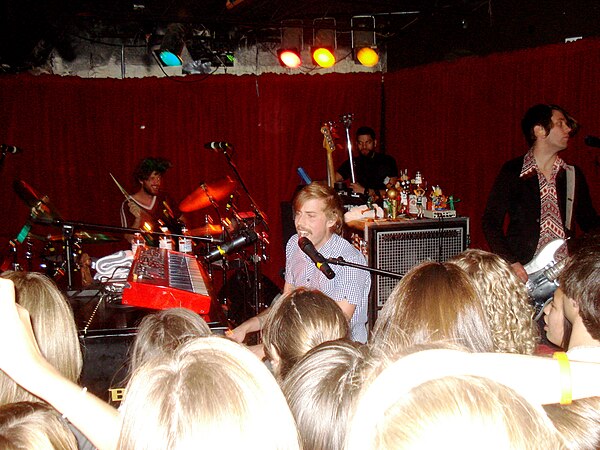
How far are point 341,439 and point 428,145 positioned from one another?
709 cm

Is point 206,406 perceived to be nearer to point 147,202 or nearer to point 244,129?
point 147,202

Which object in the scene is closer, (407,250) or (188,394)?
(188,394)

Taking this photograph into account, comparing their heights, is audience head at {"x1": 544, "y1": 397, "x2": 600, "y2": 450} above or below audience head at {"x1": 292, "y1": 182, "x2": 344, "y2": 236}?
below

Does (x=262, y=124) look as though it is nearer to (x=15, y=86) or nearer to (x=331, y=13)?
(x=331, y=13)

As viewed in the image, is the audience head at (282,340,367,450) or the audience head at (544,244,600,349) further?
the audience head at (544,244,600,349)

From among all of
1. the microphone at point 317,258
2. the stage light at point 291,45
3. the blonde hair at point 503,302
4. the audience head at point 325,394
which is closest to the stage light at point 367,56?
the stage light at point 291,45

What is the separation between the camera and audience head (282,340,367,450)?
1353 mm

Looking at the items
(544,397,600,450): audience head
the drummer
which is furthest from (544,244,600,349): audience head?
the drummer

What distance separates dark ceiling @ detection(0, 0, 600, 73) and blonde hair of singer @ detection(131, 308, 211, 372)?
4950 millimetres

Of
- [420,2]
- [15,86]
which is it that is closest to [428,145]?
[420,2]

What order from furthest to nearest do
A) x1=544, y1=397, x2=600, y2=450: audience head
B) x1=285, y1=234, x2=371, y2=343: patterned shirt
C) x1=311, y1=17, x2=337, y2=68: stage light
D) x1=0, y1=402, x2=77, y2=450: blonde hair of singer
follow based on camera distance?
x1=311, y1=17, x2=337, y2=68: stage light
x1=285, y1=234, x2=371, y2=343: patterned shirt
x1=544, y1=397, x2=600, y2=450: audience head
x1=0, y1=402, x2=77, y2=450: blonde hair of singer

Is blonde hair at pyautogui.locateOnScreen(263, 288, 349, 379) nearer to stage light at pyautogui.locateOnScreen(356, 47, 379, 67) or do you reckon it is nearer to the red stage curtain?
the red stage curtain

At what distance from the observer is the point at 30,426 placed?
115 centimetres

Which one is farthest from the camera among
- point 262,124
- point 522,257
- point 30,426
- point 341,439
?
point 262,124
